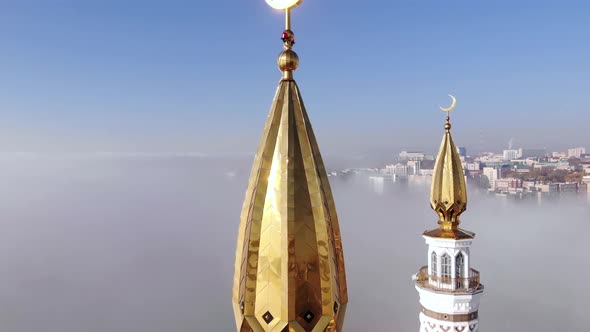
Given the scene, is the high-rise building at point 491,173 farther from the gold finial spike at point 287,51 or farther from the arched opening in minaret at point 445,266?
the gold finial spike at point 287,51

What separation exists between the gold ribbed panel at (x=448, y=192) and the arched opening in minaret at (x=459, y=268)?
0.31 metres

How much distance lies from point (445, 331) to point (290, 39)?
5.54m

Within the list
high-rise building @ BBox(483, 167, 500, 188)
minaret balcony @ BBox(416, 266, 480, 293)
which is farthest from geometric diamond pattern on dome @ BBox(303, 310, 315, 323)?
high-rise building @ BBox(483, 167, 500, 188)

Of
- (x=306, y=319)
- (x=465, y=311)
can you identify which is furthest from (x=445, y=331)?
(x=306, y=319)

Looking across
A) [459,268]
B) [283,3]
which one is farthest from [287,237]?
[459,268]

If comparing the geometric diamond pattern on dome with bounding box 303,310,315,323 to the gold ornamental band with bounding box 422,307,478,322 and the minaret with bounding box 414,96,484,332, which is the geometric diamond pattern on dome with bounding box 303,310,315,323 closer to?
the minaret with bounding box 414,96,484,332

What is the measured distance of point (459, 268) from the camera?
6.02 metres

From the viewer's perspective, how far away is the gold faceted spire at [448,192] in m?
5.81

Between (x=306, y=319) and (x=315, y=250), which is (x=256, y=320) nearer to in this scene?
(x=306, y=319)

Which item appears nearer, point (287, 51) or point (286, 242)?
point (286, 242)

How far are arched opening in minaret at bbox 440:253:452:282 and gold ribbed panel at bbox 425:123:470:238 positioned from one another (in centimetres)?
32

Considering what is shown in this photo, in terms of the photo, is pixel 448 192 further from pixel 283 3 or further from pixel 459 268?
pixel 283 3

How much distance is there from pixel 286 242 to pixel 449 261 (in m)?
5.14

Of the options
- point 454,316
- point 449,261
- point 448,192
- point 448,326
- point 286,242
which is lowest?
point 448,326
